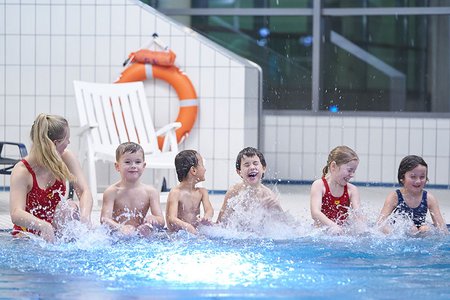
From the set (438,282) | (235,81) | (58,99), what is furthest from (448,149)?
(438,282)

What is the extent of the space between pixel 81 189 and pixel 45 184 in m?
0.21

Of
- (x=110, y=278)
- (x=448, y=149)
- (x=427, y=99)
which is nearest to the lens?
(x=110, y=278)

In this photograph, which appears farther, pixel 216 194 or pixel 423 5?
pixel 423 5

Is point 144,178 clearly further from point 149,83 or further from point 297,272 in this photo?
point 297,272

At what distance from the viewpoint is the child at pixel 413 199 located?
556 centimetres

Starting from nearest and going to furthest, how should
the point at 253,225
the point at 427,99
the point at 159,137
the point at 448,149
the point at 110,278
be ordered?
the point at 110,278, the point at 253,225, the point at 159,137, the point at 448,149, the point at 427,99

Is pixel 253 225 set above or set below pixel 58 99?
below

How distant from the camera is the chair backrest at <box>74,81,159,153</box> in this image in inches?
309

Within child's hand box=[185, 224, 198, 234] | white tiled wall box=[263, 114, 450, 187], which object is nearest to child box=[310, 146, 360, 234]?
child's hand box=[185, 224, 198, 234]

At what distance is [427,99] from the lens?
1049 centimetres

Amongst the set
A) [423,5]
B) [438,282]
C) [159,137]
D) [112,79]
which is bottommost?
[438,282]

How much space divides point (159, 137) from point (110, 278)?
14.3 ft

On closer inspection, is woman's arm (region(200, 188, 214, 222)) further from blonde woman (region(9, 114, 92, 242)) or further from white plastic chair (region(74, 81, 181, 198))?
white plastic chair (region(74, 81, 181, 198))

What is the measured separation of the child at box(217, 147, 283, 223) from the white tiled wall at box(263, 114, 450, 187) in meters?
4.29
